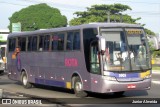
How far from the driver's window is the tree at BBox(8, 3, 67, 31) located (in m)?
93.0

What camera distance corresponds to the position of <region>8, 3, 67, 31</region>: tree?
110 metres

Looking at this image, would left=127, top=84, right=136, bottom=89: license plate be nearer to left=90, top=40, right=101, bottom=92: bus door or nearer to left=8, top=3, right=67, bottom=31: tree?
left=90, top=40, right=101, bottom=92: bus door

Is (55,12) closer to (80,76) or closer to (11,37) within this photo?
(11,37)

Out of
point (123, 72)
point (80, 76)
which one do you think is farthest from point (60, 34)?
point (123, 72)

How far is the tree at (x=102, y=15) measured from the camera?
263 feet

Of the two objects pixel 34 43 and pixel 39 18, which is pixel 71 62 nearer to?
pixel 34 43

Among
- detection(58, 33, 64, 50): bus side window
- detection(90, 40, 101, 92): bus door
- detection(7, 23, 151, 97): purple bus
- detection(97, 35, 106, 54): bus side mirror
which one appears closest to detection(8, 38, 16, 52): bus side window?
detection(7, 23, 151, 97): purple bus

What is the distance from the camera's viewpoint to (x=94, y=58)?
16.1 meters

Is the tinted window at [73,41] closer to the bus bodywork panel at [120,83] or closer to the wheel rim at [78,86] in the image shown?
the wheel rim at [78,86]

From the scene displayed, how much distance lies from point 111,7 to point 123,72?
70720 mm

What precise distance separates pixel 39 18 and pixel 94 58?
3826 inches

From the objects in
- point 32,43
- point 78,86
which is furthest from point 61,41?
point 32,43

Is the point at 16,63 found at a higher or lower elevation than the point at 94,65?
lower

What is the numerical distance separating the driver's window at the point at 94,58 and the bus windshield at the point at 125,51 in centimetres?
36
